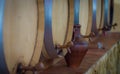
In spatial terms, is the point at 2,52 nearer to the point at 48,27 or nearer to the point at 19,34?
the point at 19,34

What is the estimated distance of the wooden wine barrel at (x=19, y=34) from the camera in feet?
2.96

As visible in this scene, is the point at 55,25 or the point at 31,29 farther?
the point at 55,25

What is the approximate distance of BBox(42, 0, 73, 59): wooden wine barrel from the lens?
122cm

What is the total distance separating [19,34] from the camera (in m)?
1.05

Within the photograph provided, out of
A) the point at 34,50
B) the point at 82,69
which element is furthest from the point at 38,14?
the point at 82,69

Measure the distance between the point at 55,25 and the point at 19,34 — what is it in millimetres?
452

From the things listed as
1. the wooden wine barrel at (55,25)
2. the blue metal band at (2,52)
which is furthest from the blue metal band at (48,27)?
the blue metal band at (2,52)

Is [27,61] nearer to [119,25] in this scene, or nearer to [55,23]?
[55,23]

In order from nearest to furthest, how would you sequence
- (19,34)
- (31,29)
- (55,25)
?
(19,34) < (31,29) < (55,25)

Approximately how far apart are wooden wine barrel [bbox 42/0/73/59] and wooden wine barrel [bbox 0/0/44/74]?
69 mm

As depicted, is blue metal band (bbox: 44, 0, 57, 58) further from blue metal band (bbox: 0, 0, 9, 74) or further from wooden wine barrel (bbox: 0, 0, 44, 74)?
blue metal band (bbox: 0, 0, 9, 74)

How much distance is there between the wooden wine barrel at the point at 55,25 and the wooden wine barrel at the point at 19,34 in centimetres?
7

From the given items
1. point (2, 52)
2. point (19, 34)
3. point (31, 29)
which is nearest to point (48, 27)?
point (31, 29)

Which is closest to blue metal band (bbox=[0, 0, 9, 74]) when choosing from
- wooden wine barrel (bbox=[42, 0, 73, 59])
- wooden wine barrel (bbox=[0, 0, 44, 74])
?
wooden wine barrel (bbox=[0, 0, 44, 74])
